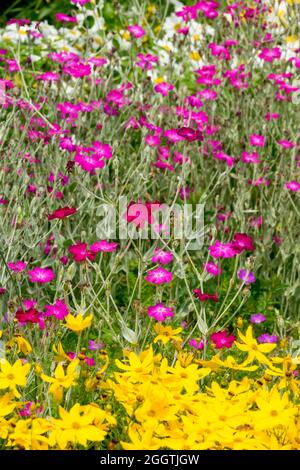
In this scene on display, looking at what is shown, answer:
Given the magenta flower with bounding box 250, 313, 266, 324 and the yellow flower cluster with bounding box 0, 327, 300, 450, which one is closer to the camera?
the yellow flower cluster with bounding box 0, 327, 300, 450

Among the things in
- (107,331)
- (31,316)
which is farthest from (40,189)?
(31,316)

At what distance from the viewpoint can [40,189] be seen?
3748mm

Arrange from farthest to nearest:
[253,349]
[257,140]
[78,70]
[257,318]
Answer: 1. [257,140]
2. [78,70]
3. [257,318]
4. [253,349]

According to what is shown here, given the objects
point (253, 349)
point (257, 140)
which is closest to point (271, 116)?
point (257, 140)

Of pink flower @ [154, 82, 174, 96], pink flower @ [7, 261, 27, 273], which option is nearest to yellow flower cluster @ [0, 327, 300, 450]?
pink flower @ [7, 261, 27, 273]

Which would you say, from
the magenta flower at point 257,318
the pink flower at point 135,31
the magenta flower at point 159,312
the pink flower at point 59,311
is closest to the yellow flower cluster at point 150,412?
the pink flower at point 59,311

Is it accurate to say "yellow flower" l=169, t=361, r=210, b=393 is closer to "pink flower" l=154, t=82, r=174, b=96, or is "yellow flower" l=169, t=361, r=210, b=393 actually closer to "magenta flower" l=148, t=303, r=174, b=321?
"magenta flower" l=148, t=303, r=174, b=321

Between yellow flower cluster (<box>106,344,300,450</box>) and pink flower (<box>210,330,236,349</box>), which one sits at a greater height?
pink flower (<box>210,330,236,349</box>)

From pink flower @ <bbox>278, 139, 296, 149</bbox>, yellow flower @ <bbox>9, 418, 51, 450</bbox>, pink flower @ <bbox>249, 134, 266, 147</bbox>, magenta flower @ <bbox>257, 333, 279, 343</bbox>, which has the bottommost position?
yellow flower @ <bbox>9, 418, 51, 450</bbox>

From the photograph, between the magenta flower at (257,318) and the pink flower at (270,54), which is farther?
the pink flower at (270,54)

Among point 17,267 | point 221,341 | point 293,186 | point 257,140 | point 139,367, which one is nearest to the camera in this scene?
point 139,367

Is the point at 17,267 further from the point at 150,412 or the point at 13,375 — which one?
the point at 150,412

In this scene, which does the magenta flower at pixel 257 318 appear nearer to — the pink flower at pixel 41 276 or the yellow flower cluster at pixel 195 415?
the pink flower at pixel 41 276
